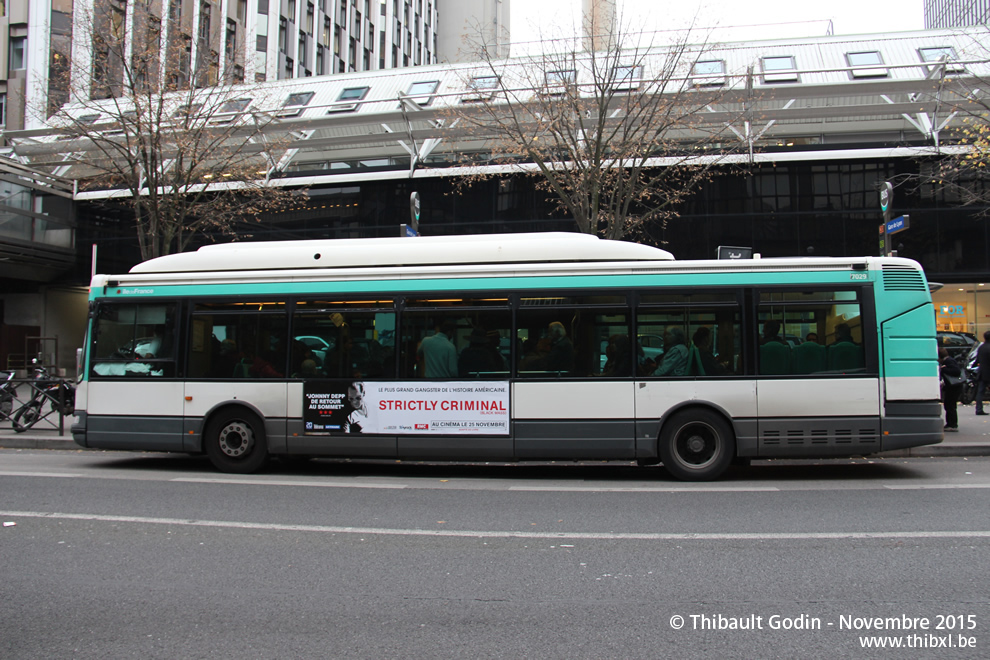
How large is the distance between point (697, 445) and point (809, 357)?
1.74 meters

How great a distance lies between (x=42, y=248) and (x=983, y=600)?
30.0 m

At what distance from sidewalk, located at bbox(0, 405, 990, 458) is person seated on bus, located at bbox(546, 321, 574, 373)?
496 centimetres

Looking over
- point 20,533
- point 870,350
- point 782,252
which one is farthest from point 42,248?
point 870,350

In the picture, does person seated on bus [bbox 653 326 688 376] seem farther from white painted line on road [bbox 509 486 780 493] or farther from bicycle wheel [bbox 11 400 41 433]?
bicycle wheel [bbox 11 400 41 433]

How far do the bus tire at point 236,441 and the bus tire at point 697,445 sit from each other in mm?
5201

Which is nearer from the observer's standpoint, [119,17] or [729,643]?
[729,643]

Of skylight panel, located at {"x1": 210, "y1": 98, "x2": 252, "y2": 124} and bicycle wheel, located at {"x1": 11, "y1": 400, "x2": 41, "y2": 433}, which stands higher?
skylight panel, located at {"x1": 210, "y1": 98, "x2": 252, "y2": 124}

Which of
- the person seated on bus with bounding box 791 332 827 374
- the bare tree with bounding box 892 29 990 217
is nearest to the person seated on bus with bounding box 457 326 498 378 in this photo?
the person seated on bus with bounding box 791 332 827 374

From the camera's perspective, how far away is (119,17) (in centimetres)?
1708

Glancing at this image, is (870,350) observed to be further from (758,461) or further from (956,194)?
(956,194)

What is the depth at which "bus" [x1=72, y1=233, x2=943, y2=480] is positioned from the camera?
28.0ft

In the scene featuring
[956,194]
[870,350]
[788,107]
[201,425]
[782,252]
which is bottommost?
[201,425]

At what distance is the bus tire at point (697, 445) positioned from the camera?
846 cm

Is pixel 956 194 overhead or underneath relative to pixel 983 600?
overhead
